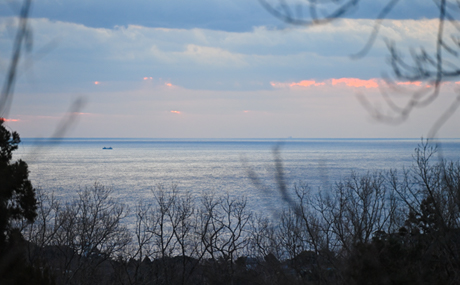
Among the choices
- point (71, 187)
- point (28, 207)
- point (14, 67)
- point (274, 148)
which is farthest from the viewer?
point (71, 187)

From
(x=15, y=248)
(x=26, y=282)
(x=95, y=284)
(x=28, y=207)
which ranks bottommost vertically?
(x=95, y=284)

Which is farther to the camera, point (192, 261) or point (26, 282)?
point (192, 261)

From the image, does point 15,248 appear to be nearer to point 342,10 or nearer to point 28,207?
point 28,207

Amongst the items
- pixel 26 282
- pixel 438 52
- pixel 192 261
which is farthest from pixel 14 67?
pixel 192 261

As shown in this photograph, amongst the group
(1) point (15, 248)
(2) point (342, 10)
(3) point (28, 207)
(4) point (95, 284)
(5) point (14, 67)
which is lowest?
(4) point (95, 284)

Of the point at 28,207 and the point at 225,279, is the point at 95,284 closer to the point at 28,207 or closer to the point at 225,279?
the point at 225,279

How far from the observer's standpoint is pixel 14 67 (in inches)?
76.0

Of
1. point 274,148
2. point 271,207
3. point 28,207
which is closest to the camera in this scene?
point 274,148

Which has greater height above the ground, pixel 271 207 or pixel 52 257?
pixel 271 207

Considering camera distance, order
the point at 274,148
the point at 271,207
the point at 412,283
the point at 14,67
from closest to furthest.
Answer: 1. the point at 14,67
2. the point at 274,148
3. the point at 271,207
4. the point at 412,283

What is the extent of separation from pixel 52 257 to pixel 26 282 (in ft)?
74.0

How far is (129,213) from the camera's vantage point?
161 feet

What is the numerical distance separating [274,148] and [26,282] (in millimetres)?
8990

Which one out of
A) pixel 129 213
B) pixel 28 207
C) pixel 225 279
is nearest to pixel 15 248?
pixel 28 207
